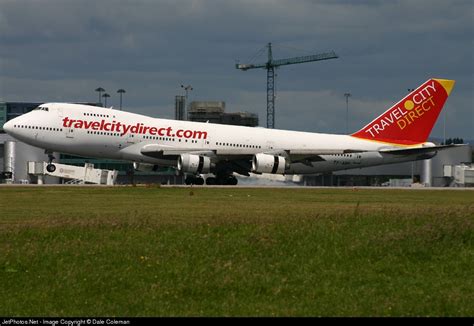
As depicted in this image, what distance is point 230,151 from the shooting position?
7094cm

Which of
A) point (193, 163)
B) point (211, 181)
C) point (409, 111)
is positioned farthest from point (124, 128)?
point (409, 111)

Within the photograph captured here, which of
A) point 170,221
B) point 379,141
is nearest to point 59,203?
point 170,221

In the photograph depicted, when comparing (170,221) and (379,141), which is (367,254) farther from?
(379,141)

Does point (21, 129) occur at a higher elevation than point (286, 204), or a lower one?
higher

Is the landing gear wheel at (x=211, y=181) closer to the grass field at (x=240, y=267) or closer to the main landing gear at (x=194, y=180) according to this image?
the main landing gear at (x=194, y=180)

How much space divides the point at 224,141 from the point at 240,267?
50958 mm

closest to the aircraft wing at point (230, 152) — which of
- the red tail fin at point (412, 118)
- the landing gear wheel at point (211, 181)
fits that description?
the landing gear wheel at point (211, 181)

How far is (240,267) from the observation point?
21.3m

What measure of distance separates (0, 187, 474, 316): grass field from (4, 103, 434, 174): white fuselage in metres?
39.2

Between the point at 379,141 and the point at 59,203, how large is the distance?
131ft

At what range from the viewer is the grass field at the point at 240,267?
61.6 feet

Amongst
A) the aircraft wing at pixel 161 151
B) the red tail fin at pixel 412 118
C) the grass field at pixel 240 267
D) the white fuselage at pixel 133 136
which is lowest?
the grass field at pixel 240 267

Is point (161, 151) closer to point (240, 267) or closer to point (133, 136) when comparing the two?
point (133, 136)

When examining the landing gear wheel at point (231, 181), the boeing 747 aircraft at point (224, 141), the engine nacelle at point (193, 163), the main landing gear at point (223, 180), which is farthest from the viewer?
the landing gear wheel at point (231, 181)
